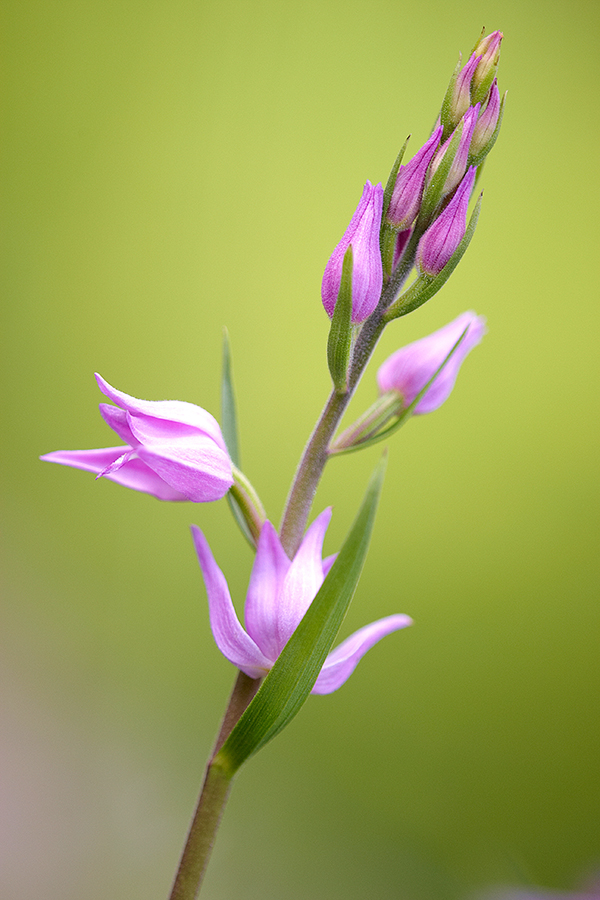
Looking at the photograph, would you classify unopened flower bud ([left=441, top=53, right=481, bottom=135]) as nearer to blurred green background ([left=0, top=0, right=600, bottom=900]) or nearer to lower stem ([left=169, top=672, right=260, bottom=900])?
lower stem ([left=169, top=672, right=260, bottom=900])

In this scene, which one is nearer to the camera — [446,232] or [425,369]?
[446,232]

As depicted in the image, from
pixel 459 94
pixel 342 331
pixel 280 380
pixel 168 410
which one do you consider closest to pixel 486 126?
pixel 459 94

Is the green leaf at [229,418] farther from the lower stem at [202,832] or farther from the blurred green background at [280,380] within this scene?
the blurred green background at [280,380]

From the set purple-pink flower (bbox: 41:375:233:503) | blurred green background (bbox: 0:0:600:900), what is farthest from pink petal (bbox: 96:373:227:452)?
blurred green background (bbox: 0:0:600:900)

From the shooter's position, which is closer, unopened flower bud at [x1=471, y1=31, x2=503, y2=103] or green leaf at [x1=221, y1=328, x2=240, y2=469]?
unopened flower bud at [x1=471, y1=31, x2=503, y2=103]

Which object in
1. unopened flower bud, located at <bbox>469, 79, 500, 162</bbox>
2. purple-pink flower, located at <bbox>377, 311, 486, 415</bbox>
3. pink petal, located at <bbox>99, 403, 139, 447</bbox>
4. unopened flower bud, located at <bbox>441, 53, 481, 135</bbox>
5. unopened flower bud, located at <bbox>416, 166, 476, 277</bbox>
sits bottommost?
pink petal, located at <bbox>99, 403, 139, 447</bbox>

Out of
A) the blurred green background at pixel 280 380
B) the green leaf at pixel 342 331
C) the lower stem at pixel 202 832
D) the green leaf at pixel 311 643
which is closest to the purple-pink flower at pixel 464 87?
the green leaf at pixel 342 331

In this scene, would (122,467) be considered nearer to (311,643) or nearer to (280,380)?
(311,643)
